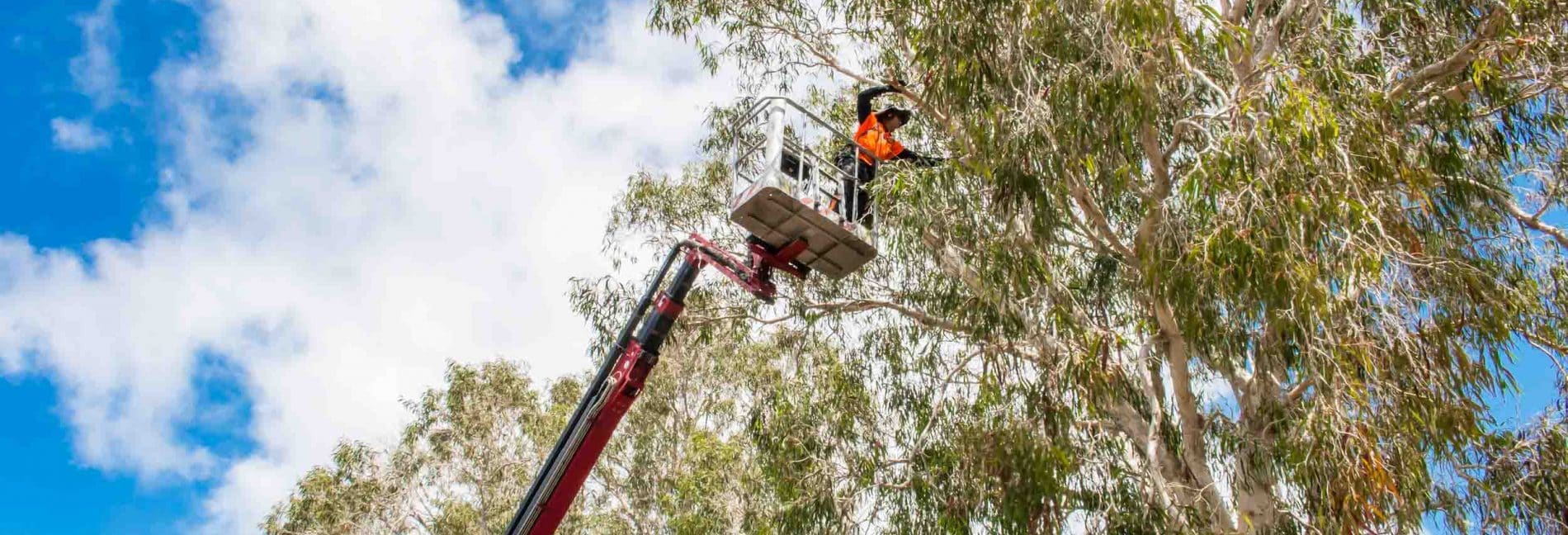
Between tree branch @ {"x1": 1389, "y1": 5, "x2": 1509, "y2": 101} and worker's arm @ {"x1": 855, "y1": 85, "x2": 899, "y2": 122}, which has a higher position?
worker's arm @ {"x1": 855, "y1": 85, "x2": 899, "y2": 122}

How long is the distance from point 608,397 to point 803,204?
6.11 ft

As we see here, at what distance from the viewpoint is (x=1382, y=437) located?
473 centimetres

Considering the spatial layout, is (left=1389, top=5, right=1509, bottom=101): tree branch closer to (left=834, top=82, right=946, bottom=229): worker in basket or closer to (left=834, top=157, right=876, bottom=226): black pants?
(left=834, top=82, right=946, bottom=229): worker in basket

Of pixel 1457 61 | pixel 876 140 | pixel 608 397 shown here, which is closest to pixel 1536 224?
pixel 1457 61

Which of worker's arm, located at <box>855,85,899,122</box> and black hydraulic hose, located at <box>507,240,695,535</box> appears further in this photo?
black hydraulic hose, located at <box>507,240,695,535</box>

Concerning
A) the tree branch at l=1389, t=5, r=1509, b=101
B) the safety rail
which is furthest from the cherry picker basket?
the tree branch at l=1389, t=5, r=1509, b=101

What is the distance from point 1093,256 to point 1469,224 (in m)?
1.98

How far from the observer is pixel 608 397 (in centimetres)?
717

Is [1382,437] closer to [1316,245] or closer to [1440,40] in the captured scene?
[1316,245]

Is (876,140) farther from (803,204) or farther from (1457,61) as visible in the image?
(1457,61)

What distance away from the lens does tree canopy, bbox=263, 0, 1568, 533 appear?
485cm

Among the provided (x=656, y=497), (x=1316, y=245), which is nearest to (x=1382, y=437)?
(x=1316, y=245)

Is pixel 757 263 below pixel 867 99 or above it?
below

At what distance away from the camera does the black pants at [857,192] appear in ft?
21.8
